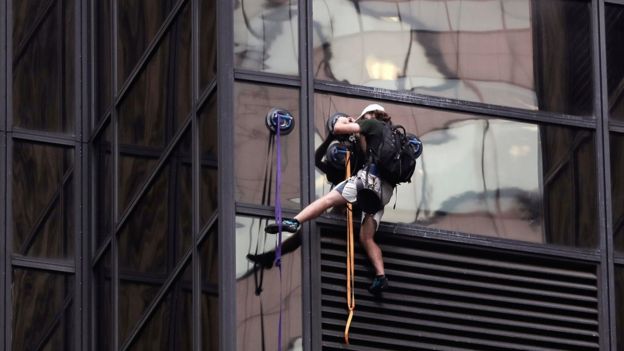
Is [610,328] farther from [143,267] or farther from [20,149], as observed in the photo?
[20,149]

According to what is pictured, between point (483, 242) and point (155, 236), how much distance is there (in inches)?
136

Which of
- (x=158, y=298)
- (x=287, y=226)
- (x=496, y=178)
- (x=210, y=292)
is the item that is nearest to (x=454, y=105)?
(x=496, y=178)

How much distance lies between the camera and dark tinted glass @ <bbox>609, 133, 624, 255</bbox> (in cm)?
2975

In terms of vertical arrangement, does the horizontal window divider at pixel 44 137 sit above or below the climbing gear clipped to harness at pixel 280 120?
above

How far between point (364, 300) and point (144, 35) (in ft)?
13.7

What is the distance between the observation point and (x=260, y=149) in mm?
27734

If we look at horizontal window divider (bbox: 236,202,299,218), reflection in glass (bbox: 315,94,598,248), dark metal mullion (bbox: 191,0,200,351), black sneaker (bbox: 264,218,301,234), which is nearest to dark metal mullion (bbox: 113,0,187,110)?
dark metal mullion (bbox: 191,0,200,351)

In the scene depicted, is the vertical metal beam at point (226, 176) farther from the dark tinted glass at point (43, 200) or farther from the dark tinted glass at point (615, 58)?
the dark tinted glass at point (615, 58)

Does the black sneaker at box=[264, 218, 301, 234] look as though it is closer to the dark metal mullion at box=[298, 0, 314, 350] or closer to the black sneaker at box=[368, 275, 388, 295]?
the dark metal mullion at box=[298, 0, 314, 350]

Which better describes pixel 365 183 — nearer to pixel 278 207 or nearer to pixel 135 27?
pixel 278 207

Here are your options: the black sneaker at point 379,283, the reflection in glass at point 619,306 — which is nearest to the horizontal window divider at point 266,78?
the black sneaker at point 379,283

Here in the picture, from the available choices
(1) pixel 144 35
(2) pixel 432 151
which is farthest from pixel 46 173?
(2) pixel 432 151

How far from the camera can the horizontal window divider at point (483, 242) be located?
28.3 meters

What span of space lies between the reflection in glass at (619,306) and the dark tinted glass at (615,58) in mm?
1726
